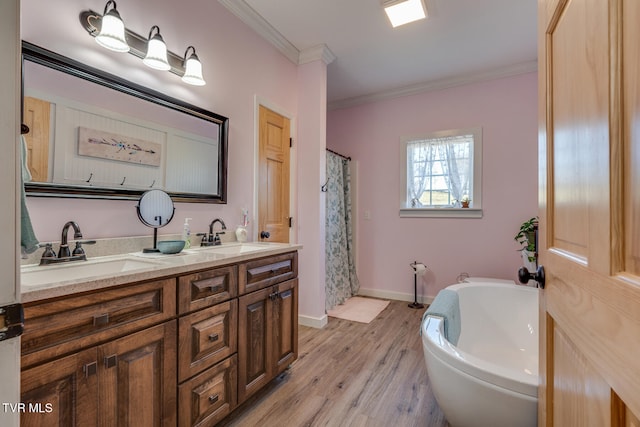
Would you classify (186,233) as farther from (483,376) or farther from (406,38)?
(406,38)

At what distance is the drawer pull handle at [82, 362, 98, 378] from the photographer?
93 cm

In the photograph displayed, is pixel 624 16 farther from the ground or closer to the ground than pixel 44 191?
farther from the ground

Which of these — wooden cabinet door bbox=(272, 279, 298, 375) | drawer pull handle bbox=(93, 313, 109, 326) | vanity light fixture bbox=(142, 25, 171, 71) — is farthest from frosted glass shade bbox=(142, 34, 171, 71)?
wooden cabinet door bbox=(272, 279, 298, 375)

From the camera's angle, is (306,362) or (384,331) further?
(384,331)

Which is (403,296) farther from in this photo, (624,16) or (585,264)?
(624,16)

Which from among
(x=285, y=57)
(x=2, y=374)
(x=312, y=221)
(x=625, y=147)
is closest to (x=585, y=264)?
(x=625, y=147)

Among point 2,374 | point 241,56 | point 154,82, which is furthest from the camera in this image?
point 241,56

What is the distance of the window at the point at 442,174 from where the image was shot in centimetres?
331

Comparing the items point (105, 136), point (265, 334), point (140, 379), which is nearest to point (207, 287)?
point (140, 379)

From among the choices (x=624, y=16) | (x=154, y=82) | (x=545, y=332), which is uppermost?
(x=154, y=82)

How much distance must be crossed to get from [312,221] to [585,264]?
233cm

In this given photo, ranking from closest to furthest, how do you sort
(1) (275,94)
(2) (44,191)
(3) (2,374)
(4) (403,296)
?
(3) (2,374), (2) (44,191), (1) (275,94), (4) (403,296)

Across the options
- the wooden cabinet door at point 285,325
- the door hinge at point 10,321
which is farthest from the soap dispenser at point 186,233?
the door hinge at point 10,321

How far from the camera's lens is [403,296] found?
3.65 metres
